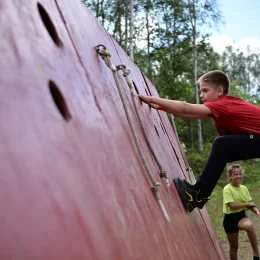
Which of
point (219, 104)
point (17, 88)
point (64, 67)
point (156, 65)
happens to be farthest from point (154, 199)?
point (156, 65)

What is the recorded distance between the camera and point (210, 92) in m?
3.06

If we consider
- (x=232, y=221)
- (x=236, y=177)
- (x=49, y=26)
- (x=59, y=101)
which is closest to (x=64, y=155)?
(x=59, y=101)

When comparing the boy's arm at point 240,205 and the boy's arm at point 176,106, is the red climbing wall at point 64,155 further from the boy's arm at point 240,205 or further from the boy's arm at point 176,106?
the boy's arm at point 240,205

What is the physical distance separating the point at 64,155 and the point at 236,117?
77.8 inches

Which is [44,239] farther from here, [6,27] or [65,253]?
[6,27]

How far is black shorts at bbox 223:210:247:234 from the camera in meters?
4.86

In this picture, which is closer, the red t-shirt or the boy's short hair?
the red t-shirt

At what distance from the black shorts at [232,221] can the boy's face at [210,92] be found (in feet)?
7.41

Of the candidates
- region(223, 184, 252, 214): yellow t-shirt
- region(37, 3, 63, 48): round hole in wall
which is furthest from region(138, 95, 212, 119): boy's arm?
region(223, 184, 252, 214): yellow t-shirt

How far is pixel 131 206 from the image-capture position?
1326 mm

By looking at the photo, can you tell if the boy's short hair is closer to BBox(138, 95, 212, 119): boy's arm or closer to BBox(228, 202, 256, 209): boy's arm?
BBox(138, 95, 212, 119): boy's arm

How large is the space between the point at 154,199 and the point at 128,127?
0.29m

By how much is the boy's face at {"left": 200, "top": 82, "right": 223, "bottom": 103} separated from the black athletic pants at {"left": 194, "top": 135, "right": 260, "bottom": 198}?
35cm

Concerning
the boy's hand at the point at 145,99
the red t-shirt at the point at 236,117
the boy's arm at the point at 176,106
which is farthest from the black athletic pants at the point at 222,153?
the boy's hand at the point at 145,99
